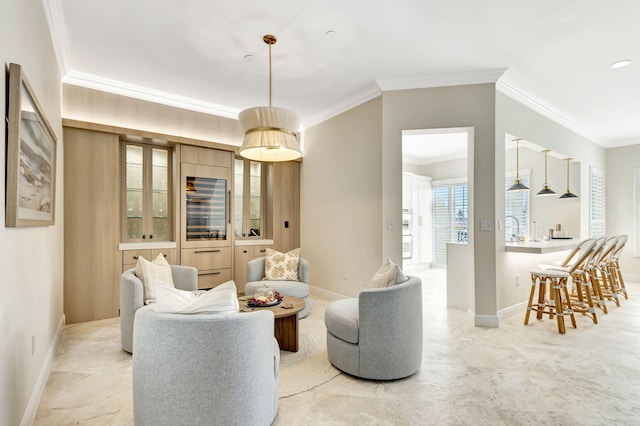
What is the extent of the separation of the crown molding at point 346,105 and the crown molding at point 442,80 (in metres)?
0.19

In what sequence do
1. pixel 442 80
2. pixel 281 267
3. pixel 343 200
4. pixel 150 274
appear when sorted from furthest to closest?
pixel 343 200
pixel 281 267
pixel 442 80
pixel 150 274

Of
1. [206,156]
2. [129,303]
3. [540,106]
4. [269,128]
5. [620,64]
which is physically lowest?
[129,303]

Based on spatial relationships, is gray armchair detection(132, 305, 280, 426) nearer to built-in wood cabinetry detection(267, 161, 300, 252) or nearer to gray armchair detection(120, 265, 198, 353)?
gray armchair detection(120, 265, 198, 353)

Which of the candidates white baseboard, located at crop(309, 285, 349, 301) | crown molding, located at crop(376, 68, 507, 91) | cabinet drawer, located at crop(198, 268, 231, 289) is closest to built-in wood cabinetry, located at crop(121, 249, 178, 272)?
cabinet drawer, located at crop(198, 268, 231, 289)

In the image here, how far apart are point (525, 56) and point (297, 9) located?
246cm

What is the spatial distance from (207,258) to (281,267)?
1176 millimetres

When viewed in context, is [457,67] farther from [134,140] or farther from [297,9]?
[134,140]

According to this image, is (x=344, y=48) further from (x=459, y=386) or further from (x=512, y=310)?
(x=512, y=310)

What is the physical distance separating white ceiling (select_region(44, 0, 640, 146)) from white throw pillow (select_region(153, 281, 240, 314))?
2.25 m

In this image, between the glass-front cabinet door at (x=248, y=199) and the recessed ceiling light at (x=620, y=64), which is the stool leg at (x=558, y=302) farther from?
the glass-front cabinet door at (x=248, y=199)

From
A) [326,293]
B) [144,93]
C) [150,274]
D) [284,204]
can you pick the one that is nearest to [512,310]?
[326,293]

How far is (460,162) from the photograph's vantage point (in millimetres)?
8055

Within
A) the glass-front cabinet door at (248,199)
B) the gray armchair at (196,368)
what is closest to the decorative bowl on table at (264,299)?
the gray armchair at (196,368)

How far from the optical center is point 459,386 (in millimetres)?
2480
